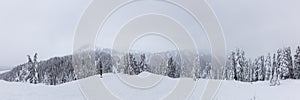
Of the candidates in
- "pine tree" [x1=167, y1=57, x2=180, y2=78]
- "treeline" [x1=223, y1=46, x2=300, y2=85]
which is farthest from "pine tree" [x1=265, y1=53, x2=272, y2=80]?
"pine tree" [x1=167, y1=57, x2=180, y2=78]

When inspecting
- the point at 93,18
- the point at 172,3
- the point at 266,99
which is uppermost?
the point at 172,3

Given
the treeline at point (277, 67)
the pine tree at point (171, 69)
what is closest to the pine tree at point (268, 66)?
the treeline at point (277, 67)

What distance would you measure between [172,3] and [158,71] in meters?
49.6

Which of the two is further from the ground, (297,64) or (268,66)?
(297,64)

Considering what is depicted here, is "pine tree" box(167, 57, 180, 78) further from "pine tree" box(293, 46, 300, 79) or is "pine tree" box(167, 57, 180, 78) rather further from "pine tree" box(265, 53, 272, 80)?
"pine tree" box(293, 46, 300, 79)

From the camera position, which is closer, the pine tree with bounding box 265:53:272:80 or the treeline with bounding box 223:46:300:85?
the treeline with bounding box 223:46:300:85

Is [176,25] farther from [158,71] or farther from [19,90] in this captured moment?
[158,71]

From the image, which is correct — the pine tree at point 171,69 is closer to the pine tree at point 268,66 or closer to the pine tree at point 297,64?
the pine tree at point 268,66

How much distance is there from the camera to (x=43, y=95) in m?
17.2

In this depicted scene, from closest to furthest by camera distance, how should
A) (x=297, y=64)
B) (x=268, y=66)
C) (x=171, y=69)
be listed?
(x=297, y=64) → (x=171, y=69) → (x=268, y=66)

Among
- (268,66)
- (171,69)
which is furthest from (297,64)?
(171,69)

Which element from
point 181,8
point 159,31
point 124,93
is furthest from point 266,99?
point 181,8

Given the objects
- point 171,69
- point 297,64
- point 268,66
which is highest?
→ point 297,64

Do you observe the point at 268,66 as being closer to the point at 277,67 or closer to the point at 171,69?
Result: the point at 277,67
